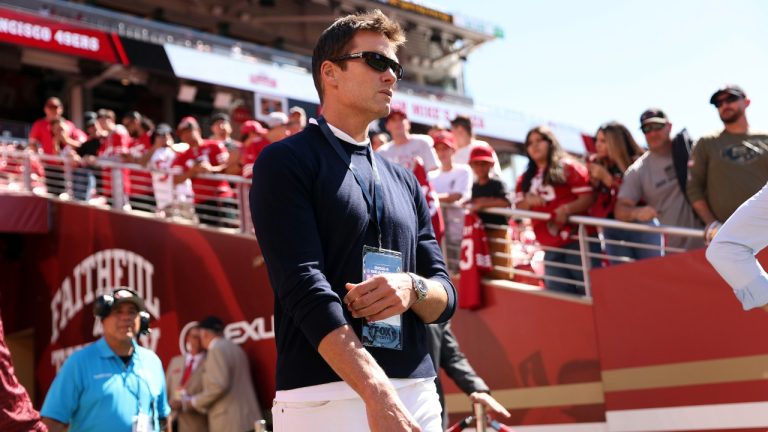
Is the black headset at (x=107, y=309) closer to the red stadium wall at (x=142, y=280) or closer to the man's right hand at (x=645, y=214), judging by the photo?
the red stadium wall at (x=142, y=280)

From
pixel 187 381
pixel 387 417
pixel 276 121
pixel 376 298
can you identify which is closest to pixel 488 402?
pixel 376 298

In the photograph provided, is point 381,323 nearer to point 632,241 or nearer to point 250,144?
point 632,241

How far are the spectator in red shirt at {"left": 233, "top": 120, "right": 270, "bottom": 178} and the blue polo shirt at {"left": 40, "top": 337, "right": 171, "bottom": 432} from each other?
3948mm

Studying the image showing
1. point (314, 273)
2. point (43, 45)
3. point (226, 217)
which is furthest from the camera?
point (43, 45)

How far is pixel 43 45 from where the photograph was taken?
17.8 metres

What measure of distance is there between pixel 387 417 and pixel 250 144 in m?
7.96

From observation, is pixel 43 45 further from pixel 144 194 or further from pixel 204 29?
pixel 204 29

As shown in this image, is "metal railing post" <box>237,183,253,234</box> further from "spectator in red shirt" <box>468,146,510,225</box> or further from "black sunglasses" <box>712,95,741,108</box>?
"black sunglasses" <box>712,95,741,108</box>

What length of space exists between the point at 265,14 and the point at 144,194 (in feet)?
61.3

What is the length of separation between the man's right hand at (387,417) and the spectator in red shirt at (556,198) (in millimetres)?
5091

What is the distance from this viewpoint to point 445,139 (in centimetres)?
841

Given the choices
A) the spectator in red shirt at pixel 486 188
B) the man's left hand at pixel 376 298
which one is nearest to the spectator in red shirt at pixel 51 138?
the spectator in red shirt at pixel 486 188

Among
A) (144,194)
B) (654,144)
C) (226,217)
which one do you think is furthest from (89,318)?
(654,144)

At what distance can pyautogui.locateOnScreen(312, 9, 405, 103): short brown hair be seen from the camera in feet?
8.14
